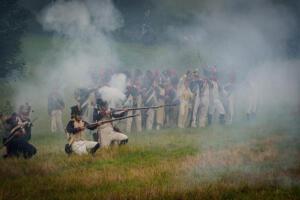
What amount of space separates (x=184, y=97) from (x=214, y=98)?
1242mm

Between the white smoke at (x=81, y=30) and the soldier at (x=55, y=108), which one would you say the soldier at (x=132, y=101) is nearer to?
the soldier at (x=55, y=108)

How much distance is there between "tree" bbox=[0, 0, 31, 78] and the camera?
25.4 m

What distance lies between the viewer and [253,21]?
10875 mm

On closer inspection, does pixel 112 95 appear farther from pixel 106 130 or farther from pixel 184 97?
pixel 106 130

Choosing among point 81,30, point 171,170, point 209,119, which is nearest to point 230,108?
point 209,119

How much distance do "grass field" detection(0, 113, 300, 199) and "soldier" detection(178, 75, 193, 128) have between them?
230 inches

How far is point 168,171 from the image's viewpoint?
968 centimetres

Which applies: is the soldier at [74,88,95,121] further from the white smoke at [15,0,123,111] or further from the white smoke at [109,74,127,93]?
the white smoke at [109,74,127,93]

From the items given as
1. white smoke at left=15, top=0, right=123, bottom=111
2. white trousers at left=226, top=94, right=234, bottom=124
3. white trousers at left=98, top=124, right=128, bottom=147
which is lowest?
white trousers at left=98, top=124, right=128, bottom=147

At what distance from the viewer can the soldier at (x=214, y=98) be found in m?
20.0

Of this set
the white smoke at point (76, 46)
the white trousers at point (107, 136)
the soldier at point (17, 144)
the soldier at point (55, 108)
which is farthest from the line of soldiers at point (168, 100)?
the soldier at point (17, 144)

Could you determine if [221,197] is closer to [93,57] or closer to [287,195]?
[287,195]

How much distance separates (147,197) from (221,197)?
1128 mm

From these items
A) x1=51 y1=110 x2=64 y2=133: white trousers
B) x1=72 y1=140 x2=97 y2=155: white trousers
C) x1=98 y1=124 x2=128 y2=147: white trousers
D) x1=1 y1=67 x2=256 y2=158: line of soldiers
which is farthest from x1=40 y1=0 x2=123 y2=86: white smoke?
x1=72 y1=140 x2=97 y2=155: white trousers
